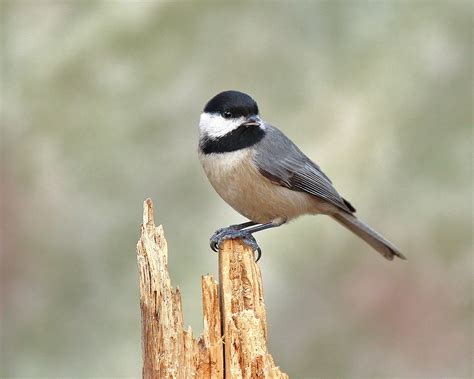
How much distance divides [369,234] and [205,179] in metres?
1.44

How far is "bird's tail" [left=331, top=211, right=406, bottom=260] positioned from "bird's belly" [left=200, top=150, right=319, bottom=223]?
496mm

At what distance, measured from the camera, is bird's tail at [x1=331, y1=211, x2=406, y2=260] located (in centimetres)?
500

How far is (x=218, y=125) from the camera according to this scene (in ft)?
14.8

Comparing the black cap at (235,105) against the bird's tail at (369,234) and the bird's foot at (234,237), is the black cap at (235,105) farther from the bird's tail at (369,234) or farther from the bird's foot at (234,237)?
the bird's tail at (369,234)

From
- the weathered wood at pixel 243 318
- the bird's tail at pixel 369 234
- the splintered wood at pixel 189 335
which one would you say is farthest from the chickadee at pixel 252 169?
the splintered wood at pixel 189 335

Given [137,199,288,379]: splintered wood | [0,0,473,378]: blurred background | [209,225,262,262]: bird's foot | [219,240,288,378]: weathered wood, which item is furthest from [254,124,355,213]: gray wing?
[137,199,288,379]: splintered wood

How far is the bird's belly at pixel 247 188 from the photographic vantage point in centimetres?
445

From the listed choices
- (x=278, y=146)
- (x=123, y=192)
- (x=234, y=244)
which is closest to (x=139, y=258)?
(x=234, y=244)

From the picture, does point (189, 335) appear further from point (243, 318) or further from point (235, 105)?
point (235, 105)

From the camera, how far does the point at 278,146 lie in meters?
4.70

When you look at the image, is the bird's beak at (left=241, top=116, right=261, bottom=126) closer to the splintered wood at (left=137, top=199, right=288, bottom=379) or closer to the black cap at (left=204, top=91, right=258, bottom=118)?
the black cap at (left=204, top=91, right=258, bottom=118)

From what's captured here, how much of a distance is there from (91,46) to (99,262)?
5.13 ft

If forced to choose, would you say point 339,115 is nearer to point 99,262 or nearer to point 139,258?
point 99,262

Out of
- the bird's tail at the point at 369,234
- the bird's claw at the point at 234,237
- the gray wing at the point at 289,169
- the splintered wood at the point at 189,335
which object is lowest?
the splintered wood at the point at 189,335
